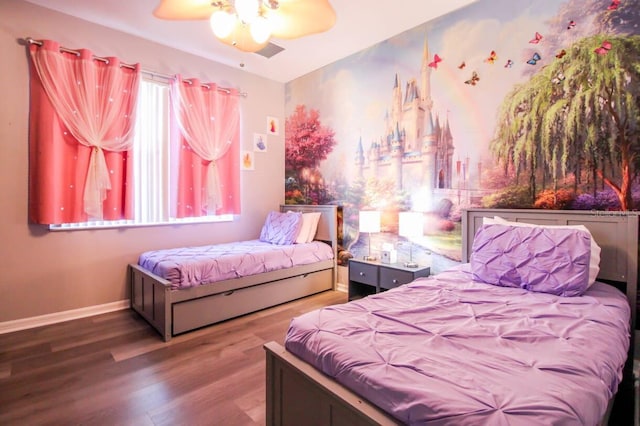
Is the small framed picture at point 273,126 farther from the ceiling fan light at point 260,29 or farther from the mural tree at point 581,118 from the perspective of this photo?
the mural tree at point 581,118

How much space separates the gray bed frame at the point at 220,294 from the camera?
8.71 feet

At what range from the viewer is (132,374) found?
211 cm

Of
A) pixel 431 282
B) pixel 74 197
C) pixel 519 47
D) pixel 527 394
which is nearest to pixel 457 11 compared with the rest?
pixel 519 47

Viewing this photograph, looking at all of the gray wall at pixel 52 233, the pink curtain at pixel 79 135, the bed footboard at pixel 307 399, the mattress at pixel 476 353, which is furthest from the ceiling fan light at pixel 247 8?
the pink curtain at pixel 79 135

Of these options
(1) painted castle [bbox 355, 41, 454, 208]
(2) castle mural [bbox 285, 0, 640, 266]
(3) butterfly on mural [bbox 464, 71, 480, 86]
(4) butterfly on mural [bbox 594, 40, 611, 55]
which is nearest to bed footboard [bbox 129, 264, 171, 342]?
(2) castle mural [bbox 285, 0, 640, 266]

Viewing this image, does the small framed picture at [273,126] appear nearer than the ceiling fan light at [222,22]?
No

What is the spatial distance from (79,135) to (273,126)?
228 cm

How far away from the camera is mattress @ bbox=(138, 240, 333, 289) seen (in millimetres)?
2701

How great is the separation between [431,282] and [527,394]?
1.24 m

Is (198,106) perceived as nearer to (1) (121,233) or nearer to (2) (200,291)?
(1) (121,233)

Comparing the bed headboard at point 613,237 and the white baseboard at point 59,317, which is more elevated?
the bed headboard at point 613,237

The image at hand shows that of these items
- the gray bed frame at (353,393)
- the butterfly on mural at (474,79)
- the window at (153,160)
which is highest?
the butterfly on mural at (474,79)

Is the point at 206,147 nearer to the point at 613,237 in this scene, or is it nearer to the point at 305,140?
the point at 305,140

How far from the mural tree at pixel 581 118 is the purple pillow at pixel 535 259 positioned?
0.55m
